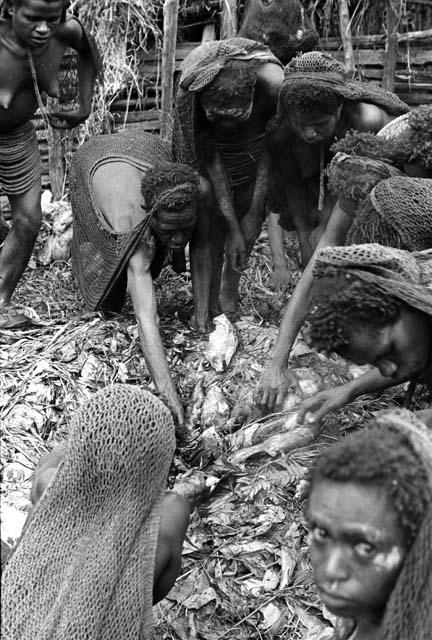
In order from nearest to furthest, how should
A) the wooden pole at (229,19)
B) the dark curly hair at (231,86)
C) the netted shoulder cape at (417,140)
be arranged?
the netted shoulder cape at (417,140) < the dark curly hair at (231,86) < the wooden pole at (229,19)

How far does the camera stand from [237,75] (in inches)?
191

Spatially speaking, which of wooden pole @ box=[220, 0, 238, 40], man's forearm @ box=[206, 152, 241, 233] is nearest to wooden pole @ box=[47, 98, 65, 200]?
wooden pole @ box=[220, 0, 238, 40]

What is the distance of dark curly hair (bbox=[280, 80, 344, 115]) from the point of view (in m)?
4.59

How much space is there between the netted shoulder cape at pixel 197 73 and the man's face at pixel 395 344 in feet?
7.52

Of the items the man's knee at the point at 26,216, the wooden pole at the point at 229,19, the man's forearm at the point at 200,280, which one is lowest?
the man's forearm at the point at 200,280

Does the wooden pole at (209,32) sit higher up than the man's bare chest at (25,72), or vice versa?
the man's bare chest at (25,72)

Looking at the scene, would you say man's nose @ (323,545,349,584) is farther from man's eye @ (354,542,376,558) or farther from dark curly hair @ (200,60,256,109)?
dark curly hair @ (200,60,256,109)

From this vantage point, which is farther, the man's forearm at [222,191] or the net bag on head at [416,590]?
the man's forearm at [222,191]

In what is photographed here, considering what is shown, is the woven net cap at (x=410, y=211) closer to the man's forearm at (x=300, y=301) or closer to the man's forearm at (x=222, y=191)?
the man's forearm at (x=300, y=301)

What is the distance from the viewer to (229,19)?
7148 mm

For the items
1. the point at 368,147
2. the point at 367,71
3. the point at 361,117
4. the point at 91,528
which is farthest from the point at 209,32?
the point at 91,528

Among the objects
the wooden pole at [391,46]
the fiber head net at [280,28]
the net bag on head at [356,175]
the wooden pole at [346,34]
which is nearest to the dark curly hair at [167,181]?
the net bag on head at [356,175]

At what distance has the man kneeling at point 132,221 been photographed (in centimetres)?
495

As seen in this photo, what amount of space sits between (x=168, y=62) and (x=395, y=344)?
183 inches
